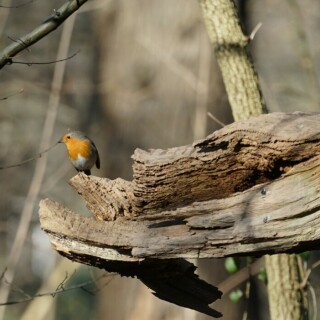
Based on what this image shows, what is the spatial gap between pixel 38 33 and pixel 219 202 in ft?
3.24

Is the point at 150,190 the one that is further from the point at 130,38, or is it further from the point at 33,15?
the point at 33,15

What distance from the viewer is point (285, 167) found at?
2523 millimetres

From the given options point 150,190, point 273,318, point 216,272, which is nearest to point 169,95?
point 216,272

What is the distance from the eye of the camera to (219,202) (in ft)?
8.18

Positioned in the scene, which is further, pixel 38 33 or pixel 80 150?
pixel 80 150

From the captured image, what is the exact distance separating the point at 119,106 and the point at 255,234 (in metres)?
3.51

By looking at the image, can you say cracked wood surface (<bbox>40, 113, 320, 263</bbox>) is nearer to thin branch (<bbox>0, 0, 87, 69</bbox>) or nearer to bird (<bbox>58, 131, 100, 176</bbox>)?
thin branch (<bbox>0, 0, 87, 69</bbox>)

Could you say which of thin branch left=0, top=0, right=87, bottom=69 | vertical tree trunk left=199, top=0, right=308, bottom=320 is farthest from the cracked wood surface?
vertical tree trunk left=199, top=0, right=308, bottom=320

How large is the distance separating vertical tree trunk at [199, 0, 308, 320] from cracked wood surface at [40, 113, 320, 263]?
5.01 ft

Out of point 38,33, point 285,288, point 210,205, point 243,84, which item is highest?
point 243,84

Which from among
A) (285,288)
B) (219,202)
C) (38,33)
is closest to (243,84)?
(285,288)

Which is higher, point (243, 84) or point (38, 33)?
point (243, 84)

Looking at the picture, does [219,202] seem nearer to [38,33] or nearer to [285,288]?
[38,33]

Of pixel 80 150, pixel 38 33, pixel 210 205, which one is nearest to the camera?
pixel 210 205
